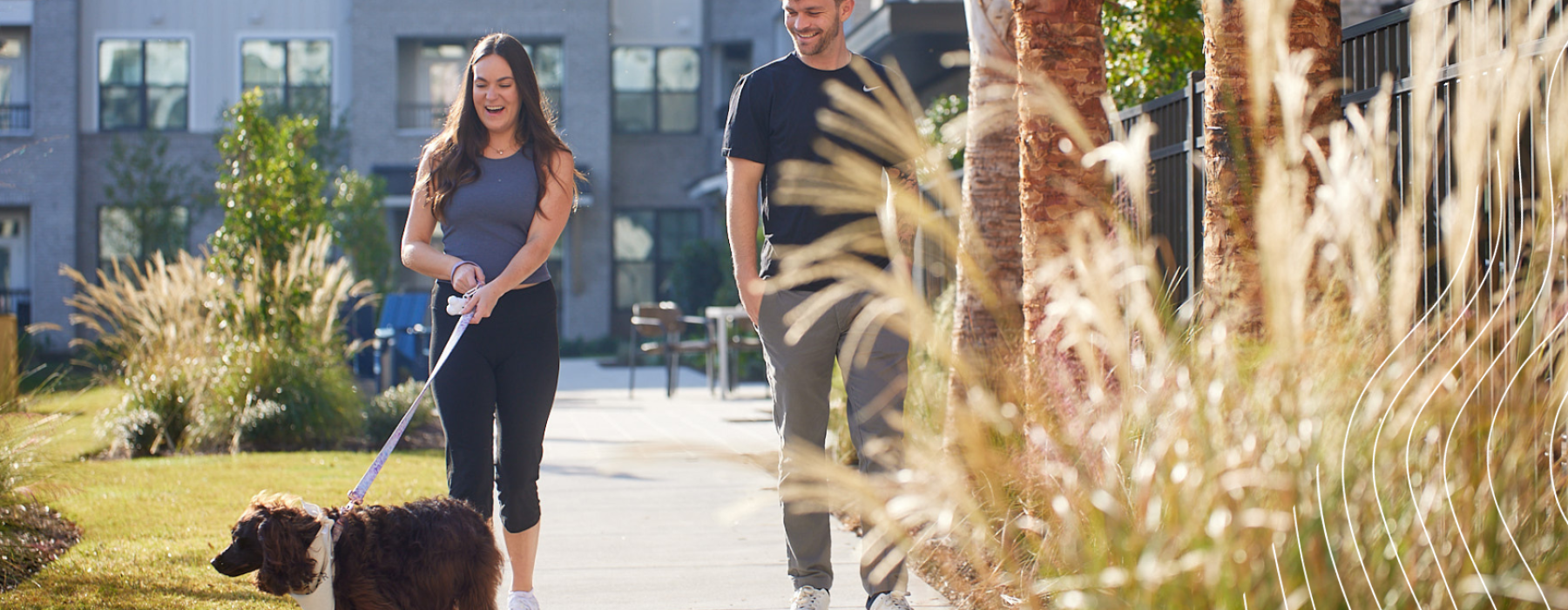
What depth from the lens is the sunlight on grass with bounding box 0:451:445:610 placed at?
4.14m

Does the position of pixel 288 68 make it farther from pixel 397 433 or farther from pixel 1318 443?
pixel 1318 443

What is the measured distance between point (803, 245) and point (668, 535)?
2210 millimetres

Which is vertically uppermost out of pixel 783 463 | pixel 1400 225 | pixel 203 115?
pixel 203 115

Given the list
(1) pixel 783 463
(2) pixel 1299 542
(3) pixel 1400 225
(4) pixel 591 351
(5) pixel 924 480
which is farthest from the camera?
(4) pixel 591 351

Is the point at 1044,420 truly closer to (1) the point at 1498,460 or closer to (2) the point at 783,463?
(1) the point at 1498,460

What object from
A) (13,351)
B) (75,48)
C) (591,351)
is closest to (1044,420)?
(13,351)

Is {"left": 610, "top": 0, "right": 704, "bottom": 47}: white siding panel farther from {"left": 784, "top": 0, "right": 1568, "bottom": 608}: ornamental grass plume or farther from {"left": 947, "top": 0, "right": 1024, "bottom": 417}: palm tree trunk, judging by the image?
{"left": 784, "top": 0, "right": 1568, "bottom": 608}: ornamental grass plume

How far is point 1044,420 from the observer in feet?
7.97

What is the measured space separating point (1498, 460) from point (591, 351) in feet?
74.7

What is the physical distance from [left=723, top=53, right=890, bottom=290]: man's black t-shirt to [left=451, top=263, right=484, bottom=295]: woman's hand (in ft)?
2.62

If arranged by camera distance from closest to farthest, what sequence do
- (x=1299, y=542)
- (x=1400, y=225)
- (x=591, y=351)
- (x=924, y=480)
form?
(x=1299, y=542) → (x=1400, y=225) → (x=924, y=480) → (x=591, y=351)

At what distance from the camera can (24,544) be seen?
4.54 metres

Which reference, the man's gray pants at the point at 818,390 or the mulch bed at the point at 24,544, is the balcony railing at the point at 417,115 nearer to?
the mulch bed at the point at 24,544

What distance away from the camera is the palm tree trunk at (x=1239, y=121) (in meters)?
3.44
